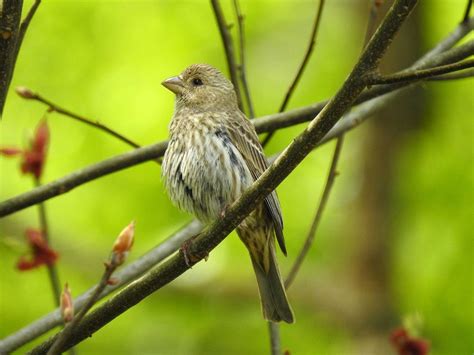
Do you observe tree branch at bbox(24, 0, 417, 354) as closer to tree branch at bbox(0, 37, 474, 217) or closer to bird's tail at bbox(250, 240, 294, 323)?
tree branch at bbox(0, 37, 474, 217)

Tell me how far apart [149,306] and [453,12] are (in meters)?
4.93

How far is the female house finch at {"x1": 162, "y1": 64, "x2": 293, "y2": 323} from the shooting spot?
5.12 metres

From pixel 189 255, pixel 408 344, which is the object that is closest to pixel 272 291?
pixel 408 344

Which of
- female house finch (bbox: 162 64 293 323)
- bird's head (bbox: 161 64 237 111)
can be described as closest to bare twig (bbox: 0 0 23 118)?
female house finch (bbox: 162 64 293 323)

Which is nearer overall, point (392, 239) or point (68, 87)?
point (68, 87)

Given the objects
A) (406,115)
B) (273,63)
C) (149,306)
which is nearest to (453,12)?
(406,115)

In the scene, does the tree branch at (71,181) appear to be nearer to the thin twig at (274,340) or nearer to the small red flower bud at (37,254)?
the small red flower bud at (37,254)

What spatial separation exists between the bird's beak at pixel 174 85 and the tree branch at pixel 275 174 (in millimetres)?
2195

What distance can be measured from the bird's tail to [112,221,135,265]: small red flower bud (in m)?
2.17

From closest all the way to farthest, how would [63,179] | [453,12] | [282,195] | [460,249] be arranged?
1. [63,179]
2. [460,249]
3. [282,195]
4. [453,12]

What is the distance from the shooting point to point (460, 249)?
9289mm

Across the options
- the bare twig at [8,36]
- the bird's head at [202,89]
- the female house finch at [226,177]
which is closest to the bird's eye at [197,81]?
the bird's head at [202,89]

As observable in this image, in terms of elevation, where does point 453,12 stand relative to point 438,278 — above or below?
above

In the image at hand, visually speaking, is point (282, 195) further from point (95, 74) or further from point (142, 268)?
point (142, 268)
